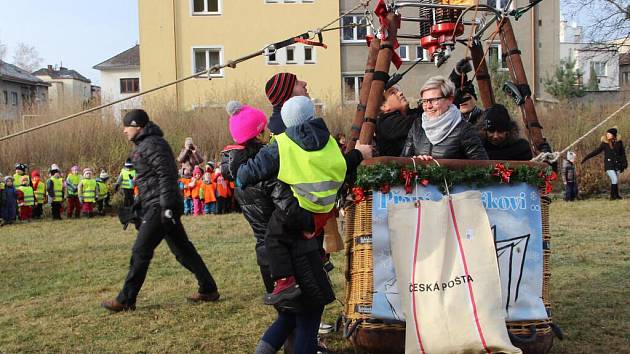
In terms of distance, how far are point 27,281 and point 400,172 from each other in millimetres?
5273

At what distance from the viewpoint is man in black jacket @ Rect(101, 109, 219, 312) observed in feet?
19.7

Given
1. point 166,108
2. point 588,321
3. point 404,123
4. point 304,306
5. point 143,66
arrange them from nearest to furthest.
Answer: point 304,306 < point 404,123 < point 588,321 < point 166,108 < point 143,66

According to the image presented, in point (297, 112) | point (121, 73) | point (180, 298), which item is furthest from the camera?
point (121, 73)

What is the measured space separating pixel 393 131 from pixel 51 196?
13.6 meters

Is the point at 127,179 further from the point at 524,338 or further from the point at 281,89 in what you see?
the point at 524,338

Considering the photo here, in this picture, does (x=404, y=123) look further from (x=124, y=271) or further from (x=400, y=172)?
(x=124, y=271)

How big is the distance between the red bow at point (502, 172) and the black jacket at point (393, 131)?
0.85m

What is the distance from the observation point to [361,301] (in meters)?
4.25

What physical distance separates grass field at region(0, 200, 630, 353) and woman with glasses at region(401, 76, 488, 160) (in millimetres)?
1498

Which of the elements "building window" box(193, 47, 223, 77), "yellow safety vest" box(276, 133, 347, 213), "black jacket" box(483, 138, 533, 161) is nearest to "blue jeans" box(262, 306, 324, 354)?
"yellow safety vest" box(276, 133, 347, 213)

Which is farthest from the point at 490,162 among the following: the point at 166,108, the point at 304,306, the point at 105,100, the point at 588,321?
the point at 105,100

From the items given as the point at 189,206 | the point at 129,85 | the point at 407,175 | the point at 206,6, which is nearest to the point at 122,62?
the point at 129,85

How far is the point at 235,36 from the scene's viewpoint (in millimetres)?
31594

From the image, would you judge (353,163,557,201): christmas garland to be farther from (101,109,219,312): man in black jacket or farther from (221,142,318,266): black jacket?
(101,109,219,312): man in black jacket
